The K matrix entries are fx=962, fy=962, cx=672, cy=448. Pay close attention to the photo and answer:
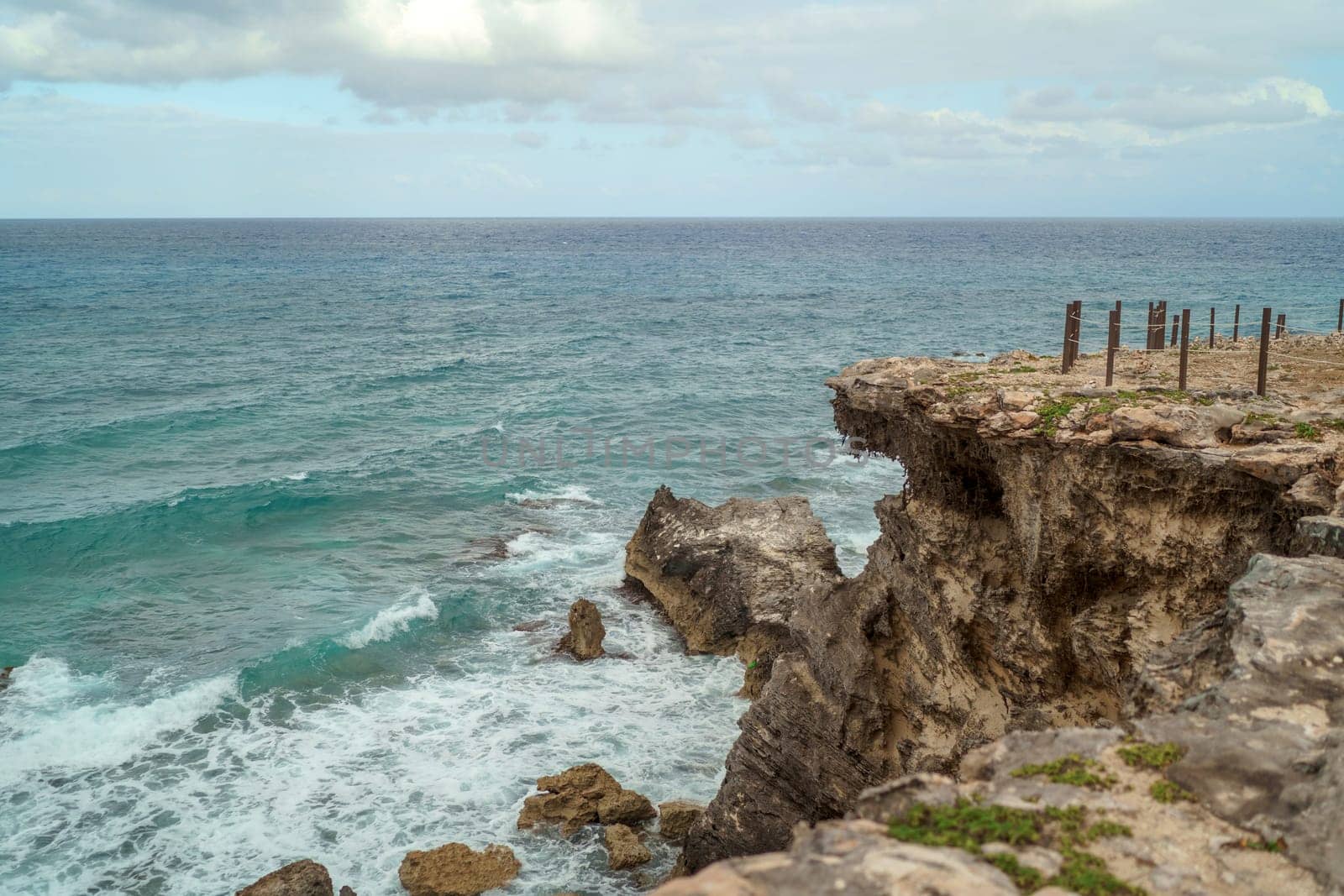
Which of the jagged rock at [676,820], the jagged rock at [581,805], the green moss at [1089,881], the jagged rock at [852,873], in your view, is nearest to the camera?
the jagged rock at [852,873]

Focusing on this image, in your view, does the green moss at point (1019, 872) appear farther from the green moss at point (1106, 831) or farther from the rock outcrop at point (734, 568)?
the rock outcrop at point (734, 568)

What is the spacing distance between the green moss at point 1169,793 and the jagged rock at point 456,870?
13.0 m

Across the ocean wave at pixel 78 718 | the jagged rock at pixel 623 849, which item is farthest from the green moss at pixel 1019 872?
the ocean wave at pixel 78 718

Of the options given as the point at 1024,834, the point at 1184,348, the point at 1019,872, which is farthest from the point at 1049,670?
the point at 1019,872

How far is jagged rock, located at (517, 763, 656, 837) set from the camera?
18891 millimetres

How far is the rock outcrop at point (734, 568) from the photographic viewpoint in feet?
82.5

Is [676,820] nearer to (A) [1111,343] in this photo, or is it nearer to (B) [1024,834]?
(A) [1111,343]

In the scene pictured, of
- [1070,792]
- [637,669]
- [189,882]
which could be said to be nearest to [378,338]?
[637,669]

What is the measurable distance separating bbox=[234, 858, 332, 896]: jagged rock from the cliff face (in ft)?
20.8

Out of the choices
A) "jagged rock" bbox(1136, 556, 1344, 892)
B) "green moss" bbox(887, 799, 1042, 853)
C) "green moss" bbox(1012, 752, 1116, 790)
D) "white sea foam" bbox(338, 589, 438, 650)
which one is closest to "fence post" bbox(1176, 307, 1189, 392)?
"jagged rock" bbox(1136, 556, 1344, 892)

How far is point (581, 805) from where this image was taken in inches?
750

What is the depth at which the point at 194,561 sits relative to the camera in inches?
1241

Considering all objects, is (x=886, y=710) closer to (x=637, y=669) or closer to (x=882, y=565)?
(x=882, y=565)

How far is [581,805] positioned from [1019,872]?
45.3 ft
